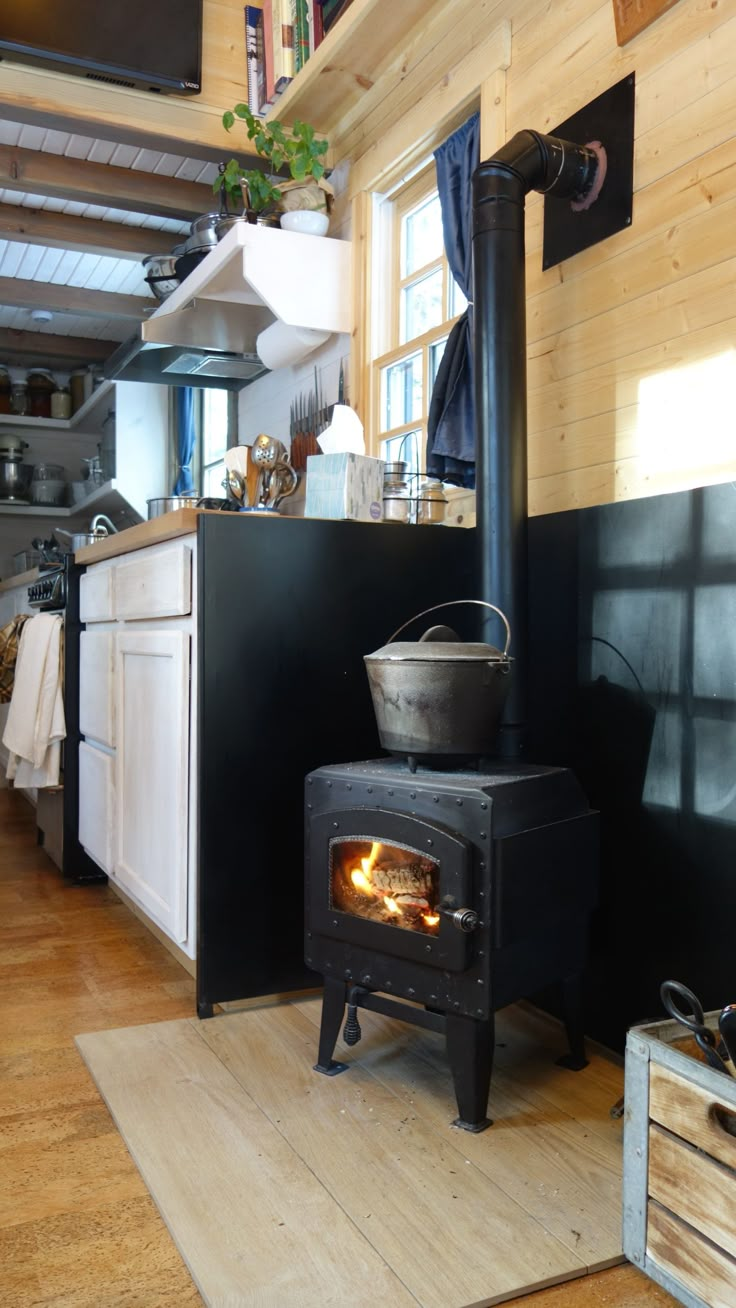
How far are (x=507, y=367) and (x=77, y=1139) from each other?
1553 millimetres

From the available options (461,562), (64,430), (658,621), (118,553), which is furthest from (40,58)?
(64,430)

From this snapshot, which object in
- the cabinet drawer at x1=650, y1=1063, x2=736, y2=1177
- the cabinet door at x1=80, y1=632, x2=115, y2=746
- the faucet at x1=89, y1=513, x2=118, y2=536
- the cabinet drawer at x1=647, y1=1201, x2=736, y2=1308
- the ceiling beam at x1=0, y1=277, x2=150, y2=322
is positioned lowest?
the cabinet drawer at x1=647, y1=1201, x2=736, y2=1308

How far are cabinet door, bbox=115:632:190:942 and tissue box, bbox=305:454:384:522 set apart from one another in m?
0.45

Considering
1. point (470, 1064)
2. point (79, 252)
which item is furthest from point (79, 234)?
point (470, 1064)

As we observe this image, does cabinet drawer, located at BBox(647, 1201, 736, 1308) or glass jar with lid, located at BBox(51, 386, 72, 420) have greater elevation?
glass jar with lid, located at BBox(51, 386, 72, 420)

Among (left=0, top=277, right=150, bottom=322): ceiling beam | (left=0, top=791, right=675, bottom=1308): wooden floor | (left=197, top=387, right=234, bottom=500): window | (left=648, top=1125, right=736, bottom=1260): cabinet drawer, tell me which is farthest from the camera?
(left=197, top=387, right=234, bottom=500): window

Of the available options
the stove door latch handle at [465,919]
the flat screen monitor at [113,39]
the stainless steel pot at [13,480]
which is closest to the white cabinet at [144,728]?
the stove door latch handle at [465,919]

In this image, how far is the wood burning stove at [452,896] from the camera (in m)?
1.63

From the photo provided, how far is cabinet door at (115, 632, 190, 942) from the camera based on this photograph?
7.18 feet

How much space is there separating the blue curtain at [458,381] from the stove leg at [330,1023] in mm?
1154

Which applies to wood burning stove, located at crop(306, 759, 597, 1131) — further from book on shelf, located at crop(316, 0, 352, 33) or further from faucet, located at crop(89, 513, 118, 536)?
book on shelf, located at crop(316, 0, 352, 33)

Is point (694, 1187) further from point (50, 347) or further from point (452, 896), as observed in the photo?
point (50, 347)

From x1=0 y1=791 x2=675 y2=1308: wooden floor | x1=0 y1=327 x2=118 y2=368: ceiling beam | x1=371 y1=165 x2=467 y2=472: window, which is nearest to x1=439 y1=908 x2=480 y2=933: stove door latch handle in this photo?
x1=0 y1=791 x2=675 y2=1308: wooden floor

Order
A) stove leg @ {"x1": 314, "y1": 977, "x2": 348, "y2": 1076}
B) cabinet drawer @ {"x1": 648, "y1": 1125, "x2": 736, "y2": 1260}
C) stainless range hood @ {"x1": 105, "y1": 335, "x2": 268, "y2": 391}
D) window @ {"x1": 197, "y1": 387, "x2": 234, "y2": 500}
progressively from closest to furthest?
1. cabinet drawer @ {"x1": 648, "y1": 1125, "x2": 736, "y2": 1260}
2. stove leg @ {"x1": 314, "y1": 977, "x2": 348, "y2": 1076}
3. stainless range hood @ {"x1": 105, "y1": 335, "x2": 268, "y2": 391}
4. window @ {"x1": 197, "y1": 387, "x2": 234, "y2": 500}
